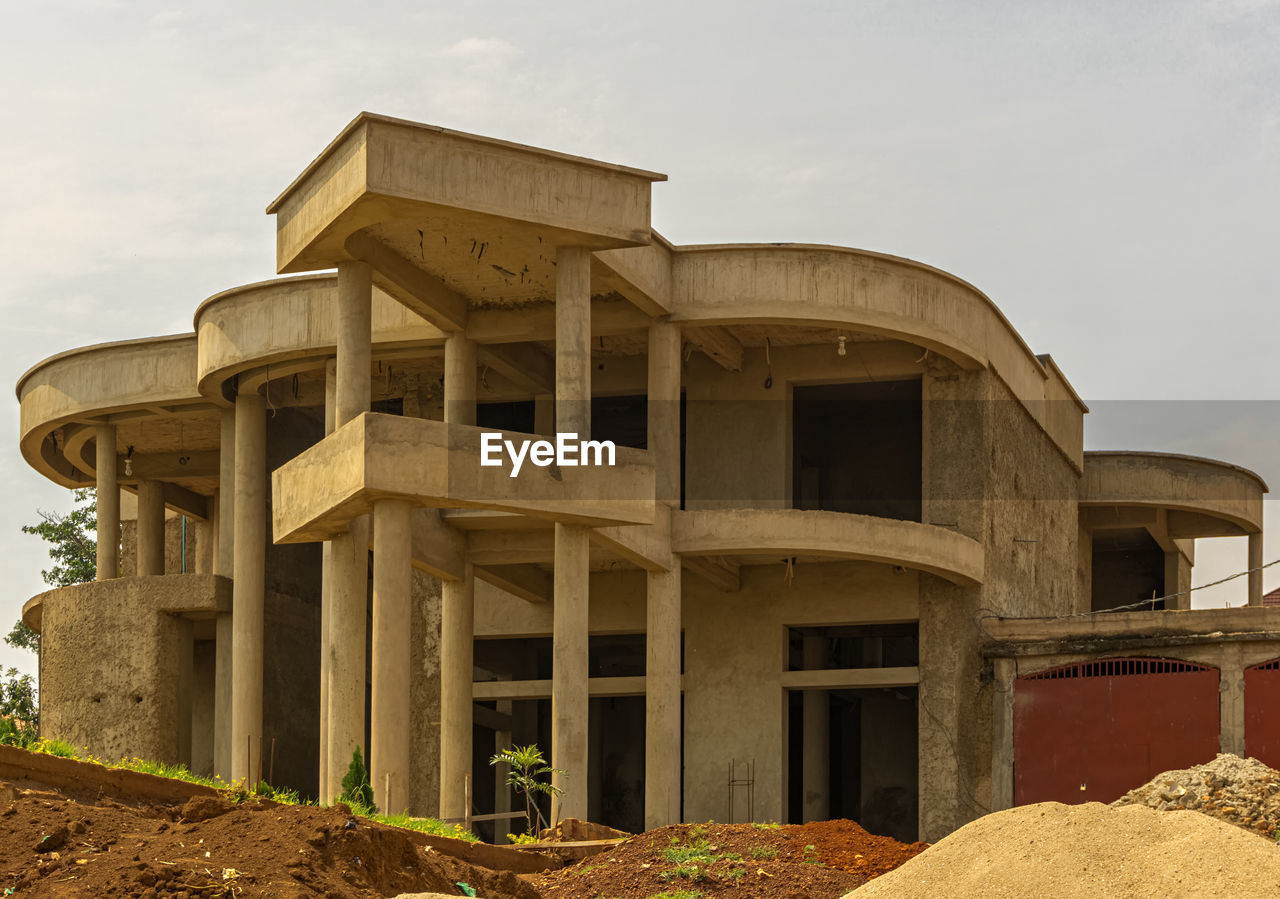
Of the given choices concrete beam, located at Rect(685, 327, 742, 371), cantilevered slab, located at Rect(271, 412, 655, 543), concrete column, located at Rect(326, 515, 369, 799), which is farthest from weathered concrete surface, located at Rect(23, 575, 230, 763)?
concrete beam, located at Rect(685, 327, 742, 371)

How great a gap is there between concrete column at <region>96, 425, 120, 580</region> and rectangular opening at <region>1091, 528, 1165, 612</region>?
22.7 meters

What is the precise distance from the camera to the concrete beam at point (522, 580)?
88.6 ft

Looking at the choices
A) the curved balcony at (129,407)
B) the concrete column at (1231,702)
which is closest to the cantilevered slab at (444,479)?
the curved balcony at (129,407)

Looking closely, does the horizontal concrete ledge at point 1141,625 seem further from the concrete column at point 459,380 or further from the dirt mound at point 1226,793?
the concrete column at point 459,380

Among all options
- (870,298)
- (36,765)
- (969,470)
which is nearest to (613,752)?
(969,470)

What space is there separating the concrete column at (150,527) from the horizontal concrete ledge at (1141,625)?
1482 centimetres

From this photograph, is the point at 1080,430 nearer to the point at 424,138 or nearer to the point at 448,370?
the point at 448,370

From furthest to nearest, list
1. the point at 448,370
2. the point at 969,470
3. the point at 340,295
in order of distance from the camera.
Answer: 1. the point at 969,470
2. the point at 448,370
3. the point at 340,295

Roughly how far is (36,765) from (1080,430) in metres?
27.0

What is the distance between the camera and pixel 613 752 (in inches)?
1363

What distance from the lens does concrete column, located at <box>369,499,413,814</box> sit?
2050cm

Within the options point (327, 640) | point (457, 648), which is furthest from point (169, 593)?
point (457, 648)

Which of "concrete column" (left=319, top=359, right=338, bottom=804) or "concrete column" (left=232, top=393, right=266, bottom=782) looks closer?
"concrete column" (left=319, top=359, right=338, bottom=804)

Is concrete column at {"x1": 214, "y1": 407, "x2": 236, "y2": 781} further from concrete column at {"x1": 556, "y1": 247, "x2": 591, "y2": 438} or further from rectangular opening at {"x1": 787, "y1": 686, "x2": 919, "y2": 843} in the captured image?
rectangular opening at {"x1": 787, "y1": 686, "x2": 919, "y2": 843}
